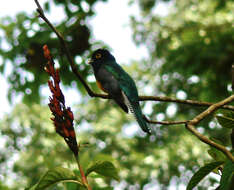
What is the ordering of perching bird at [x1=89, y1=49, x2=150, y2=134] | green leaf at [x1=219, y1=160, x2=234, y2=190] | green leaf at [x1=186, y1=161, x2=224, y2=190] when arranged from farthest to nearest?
1. perching bird at [x1=89, y1=49, x2=150, y2=134]
2. green leaf at [x1=186, y1=161, x2=224, y2=190]
3. green leaf at [x1=219, y1=160, x2=234, y2=190]

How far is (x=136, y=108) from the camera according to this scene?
10.8 ft

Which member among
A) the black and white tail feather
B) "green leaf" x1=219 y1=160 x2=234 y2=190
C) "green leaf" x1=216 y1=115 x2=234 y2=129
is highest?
the black and white tail feather

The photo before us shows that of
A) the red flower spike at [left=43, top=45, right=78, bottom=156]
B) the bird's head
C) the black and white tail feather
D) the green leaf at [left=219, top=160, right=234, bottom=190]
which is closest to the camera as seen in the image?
the red flower spike at [left=43, top=45, right=78, bottom=156]

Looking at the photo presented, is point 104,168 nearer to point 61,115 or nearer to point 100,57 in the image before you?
point 61,115

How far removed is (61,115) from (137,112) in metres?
1.78

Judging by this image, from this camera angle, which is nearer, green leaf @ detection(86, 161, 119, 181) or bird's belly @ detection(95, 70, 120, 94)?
green leaf @ detection(86, 161, 119, 181)

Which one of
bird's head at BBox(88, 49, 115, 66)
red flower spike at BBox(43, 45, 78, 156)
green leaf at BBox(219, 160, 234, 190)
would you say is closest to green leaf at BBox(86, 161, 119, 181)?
red flower spike at BBox(43, 45, 78, 156)

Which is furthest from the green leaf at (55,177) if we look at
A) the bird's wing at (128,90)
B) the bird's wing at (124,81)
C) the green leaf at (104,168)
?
the bird's wing at (124,81)

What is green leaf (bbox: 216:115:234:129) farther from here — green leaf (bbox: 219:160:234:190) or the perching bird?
the perching bird

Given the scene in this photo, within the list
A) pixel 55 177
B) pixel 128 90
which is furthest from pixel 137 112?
pixel 55 177

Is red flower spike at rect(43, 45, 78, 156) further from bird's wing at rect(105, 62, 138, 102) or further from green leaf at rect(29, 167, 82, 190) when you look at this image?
bird's wing at rect(105, 62, 138, 102)

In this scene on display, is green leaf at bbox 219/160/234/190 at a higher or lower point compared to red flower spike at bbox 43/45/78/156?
lower

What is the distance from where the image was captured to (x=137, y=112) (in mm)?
3094

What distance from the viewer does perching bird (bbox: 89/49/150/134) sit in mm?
3590
